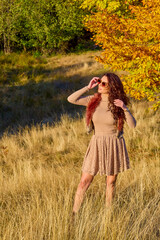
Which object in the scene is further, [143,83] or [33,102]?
[33,102]

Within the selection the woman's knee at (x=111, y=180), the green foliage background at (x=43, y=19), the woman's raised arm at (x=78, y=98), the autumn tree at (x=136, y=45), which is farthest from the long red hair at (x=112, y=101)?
the green foliage background at (x=43, y=19)

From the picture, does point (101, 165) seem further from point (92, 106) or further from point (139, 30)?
point (139, 30)

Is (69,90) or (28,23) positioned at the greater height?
(28,23)

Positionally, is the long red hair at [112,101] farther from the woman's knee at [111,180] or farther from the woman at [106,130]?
the woman's knee at [111,180]

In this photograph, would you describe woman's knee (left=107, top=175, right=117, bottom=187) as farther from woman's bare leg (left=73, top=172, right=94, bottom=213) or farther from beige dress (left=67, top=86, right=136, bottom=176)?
woman's bare leg (left=73, top=172, right=94, bottom=213)

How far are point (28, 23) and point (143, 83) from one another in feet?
69.5

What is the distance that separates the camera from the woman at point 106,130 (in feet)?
10.6

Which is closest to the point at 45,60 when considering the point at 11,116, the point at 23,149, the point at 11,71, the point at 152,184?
the point at 11,71

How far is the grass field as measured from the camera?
287 cm

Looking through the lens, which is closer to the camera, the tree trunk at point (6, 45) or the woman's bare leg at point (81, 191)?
the woman's bare leg at point (81, 191)

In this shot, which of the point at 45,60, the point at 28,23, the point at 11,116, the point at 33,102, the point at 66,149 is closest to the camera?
the point at 66,149

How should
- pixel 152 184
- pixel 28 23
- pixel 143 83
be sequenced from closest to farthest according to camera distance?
pixel 152 184, pixel 143 83, pixel 28 23

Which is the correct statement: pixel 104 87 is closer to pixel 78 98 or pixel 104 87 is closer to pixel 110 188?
pixel 78 98

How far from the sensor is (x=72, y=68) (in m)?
18.7
